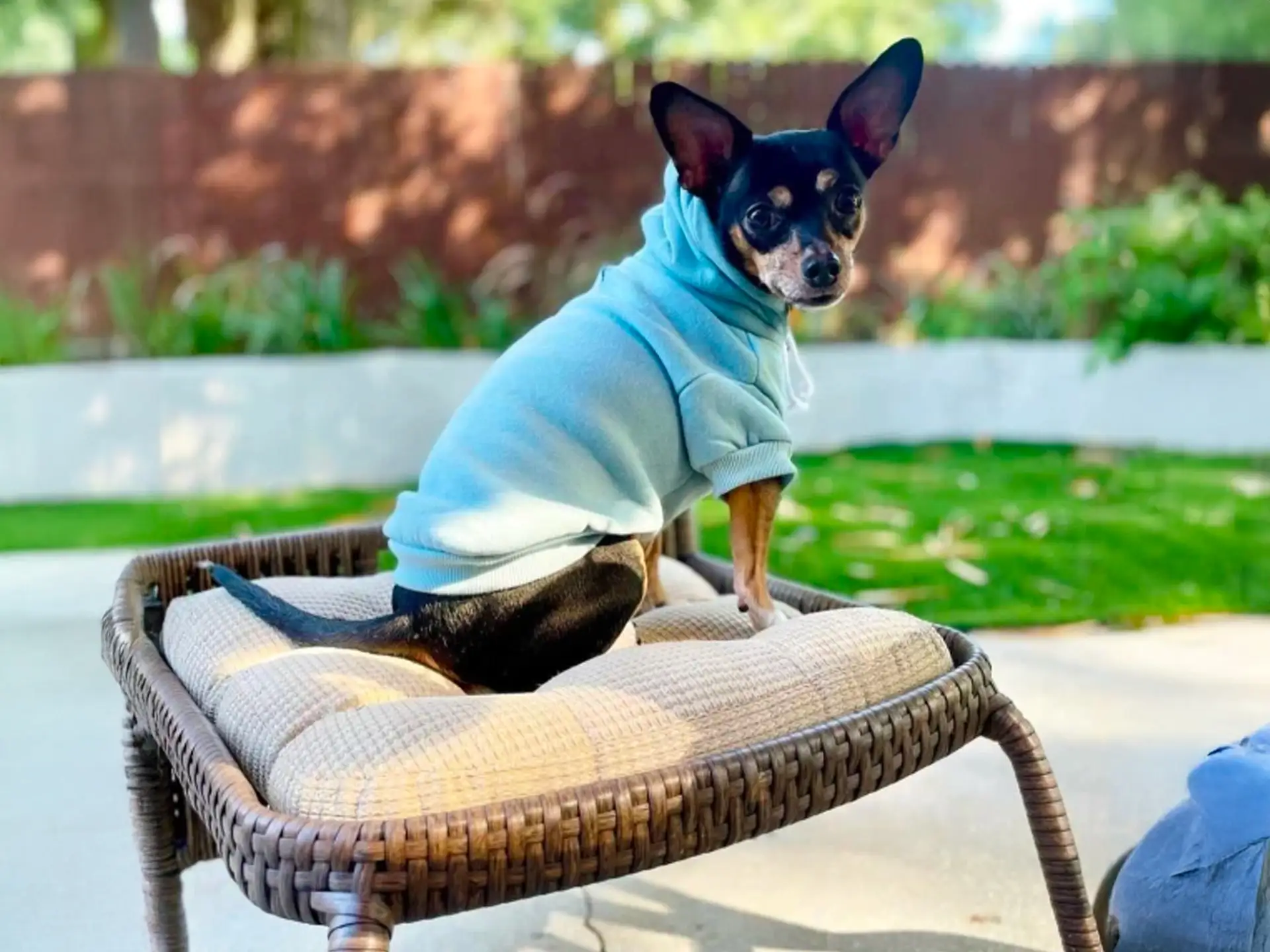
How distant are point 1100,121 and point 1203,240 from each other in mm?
1670

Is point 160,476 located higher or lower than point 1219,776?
lower

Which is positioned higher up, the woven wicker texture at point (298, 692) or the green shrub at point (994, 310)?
the woven wicker texture at point (298, 692)

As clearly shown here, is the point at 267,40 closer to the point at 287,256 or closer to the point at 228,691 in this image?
the point at 287,256

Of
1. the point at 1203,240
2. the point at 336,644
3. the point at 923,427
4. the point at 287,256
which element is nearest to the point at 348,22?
the point at 287,256

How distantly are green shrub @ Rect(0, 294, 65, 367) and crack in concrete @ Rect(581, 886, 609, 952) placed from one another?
4.80 metres

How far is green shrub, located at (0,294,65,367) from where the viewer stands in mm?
5969

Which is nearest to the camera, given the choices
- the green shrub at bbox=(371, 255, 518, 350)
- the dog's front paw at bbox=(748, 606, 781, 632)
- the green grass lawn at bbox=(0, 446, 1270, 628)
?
the dog's front paw at bbox=(748, 606, 781, 632)

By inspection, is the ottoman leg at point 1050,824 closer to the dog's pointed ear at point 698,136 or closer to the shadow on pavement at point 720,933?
the shadow on pavement at point 720,933

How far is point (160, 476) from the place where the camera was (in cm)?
583

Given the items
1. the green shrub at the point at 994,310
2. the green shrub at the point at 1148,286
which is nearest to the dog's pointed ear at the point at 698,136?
the green shrub at the point at 1148,286

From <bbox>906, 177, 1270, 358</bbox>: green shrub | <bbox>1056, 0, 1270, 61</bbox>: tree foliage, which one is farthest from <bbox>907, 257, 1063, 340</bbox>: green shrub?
<bbox>1056, 0, 1270, 61</bbox>: tree foliage

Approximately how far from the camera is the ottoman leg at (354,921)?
113cm

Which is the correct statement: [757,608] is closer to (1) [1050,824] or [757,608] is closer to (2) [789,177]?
(1) [1050,824]

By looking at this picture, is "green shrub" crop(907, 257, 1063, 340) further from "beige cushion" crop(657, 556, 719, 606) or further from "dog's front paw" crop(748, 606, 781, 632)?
"dog's front paw" crop(748, 606, 781, 632)
